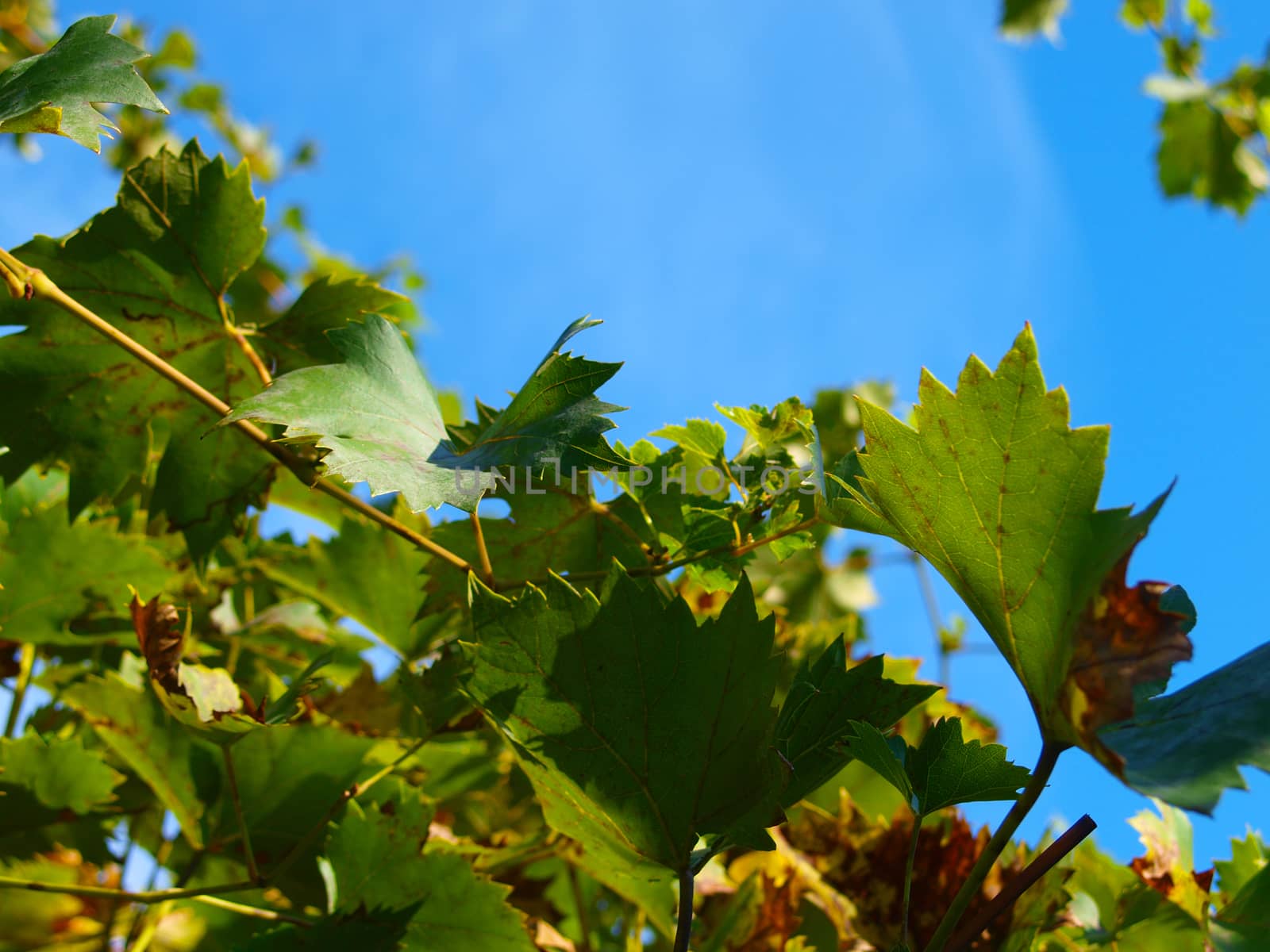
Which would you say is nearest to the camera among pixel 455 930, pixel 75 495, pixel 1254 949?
pixel 1254 949

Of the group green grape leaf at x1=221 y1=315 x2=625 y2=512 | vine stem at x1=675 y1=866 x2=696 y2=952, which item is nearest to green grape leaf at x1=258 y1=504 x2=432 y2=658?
green grape leaf at x1=221 y1=315 x2=625 y2=512

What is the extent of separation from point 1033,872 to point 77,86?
3.26ft

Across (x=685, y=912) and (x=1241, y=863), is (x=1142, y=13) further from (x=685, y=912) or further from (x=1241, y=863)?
(x=685, y=912)

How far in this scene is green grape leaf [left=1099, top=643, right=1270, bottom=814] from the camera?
0.55 m

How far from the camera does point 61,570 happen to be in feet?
4.11

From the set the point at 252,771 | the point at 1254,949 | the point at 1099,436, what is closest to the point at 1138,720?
the point at 1099,436

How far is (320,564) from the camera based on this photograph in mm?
1480

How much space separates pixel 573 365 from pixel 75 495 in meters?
0.72

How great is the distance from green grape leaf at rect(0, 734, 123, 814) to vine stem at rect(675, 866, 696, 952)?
0.81m

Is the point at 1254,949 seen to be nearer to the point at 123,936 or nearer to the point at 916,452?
the point at 916,452

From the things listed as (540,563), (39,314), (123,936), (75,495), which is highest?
(39,314)

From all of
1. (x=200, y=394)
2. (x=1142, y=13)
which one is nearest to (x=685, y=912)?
(x=200, y=394)

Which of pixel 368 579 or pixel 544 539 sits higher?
pixel 368 579

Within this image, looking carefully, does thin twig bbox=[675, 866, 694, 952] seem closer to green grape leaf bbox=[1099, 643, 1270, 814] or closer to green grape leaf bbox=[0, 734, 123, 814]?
green grape leaf bbox=[1099, 643, 1270, 814]
